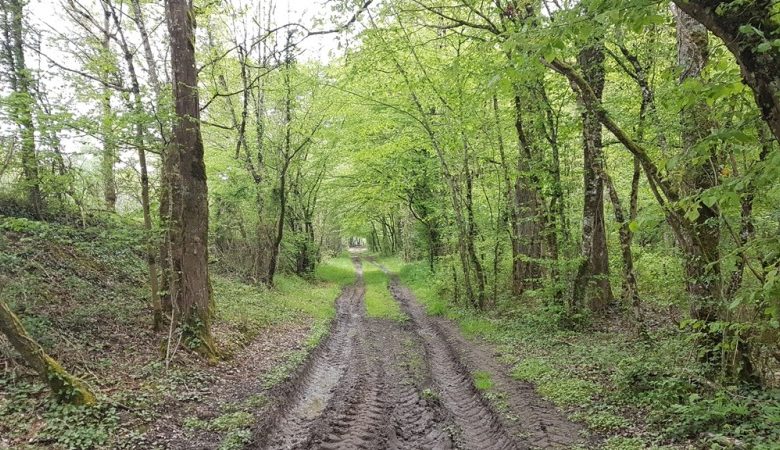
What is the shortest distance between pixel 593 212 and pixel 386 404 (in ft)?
20.7

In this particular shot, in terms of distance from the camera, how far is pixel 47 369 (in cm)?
553

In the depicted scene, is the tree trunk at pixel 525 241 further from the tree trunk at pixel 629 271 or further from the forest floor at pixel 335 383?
the tree trunk at pixel 629 271

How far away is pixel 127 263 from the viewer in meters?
12.4

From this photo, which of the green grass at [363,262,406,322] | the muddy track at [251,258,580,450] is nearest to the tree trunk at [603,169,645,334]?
the muddy track at [251,258,580,450]

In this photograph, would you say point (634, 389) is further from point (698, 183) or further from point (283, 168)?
point (283, 168)

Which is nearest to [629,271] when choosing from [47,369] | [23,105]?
[47,369]

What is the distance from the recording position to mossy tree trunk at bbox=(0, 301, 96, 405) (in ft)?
17.4

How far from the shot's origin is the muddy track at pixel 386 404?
5.49 metres

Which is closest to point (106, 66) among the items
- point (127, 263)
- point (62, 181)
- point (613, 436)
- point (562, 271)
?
point (62, 181)

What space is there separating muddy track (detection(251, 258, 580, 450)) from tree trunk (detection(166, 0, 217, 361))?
2.23m

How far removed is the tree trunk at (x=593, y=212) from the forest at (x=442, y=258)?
58 mm

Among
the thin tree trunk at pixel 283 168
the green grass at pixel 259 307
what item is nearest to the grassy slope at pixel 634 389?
the green grass at pixel 259 307

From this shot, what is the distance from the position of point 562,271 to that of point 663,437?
570cm

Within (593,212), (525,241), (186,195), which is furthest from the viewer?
(525,241)
